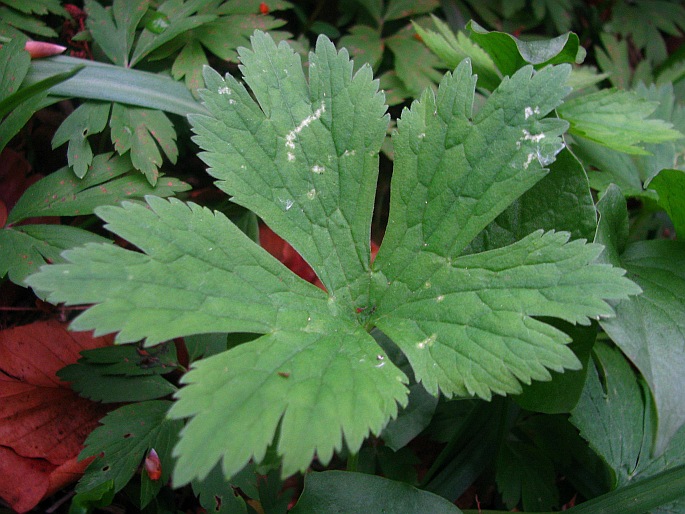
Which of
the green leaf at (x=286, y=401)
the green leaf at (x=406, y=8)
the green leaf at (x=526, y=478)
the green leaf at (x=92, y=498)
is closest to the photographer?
the green leaf at (x=286, y=401)

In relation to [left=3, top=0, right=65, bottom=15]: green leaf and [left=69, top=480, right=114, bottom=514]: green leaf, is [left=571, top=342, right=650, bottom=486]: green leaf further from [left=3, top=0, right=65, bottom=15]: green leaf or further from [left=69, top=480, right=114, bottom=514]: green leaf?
[left=3, top=0, right=65, bottom=15]: green leaf

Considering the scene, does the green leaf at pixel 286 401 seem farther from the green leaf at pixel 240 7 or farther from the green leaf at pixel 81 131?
the green leaf at pixel 240 7

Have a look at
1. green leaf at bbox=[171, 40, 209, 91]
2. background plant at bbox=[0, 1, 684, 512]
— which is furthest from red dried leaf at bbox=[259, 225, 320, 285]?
green leaf at bbox=[171, 40, 209, 91]

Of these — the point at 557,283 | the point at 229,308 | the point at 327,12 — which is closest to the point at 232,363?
the point at 229,308

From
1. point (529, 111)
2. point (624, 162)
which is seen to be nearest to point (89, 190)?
point (529, 111)

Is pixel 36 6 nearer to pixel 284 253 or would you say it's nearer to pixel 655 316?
pixel 284 253

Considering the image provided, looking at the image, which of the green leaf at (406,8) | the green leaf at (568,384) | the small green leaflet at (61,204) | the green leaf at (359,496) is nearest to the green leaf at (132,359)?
the small green leaflet at (61,204)

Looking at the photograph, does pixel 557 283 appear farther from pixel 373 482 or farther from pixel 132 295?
pixel 132 295
